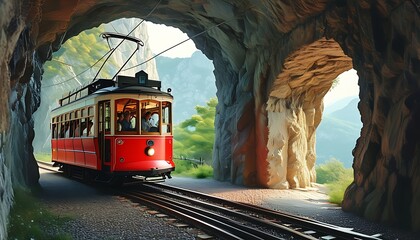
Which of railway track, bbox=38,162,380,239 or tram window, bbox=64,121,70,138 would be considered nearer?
railway track, bbox=38,162,380,239

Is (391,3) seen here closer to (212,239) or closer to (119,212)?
(212,239)

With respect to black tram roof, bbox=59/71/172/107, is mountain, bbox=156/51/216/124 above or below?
above

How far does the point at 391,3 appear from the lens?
7.76 metres

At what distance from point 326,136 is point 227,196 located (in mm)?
76803

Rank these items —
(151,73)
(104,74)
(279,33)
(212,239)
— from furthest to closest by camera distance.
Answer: (151,73) → (104,74) → (279,33) → (212,239)

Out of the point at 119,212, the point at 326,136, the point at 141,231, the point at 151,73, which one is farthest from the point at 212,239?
the point at 326,136

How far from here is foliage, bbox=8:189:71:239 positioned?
6414 millimetres

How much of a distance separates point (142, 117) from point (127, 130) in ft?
2.02

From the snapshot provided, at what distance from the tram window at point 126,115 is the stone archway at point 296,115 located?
494cm

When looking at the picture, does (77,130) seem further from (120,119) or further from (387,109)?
(387,109)

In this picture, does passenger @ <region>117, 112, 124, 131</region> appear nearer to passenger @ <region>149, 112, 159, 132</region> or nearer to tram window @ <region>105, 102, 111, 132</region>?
tram window @ <region>105, 102, 111, 132</region>

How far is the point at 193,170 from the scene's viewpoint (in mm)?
20672

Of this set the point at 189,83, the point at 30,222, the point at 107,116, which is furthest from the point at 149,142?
the point at 189,83

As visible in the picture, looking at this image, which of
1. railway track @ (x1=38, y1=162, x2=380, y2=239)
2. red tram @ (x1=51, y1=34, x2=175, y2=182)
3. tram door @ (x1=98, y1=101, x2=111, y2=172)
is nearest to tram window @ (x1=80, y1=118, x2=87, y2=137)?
red tram @ (x1=51, y1=34, x2=175, y2=182)
